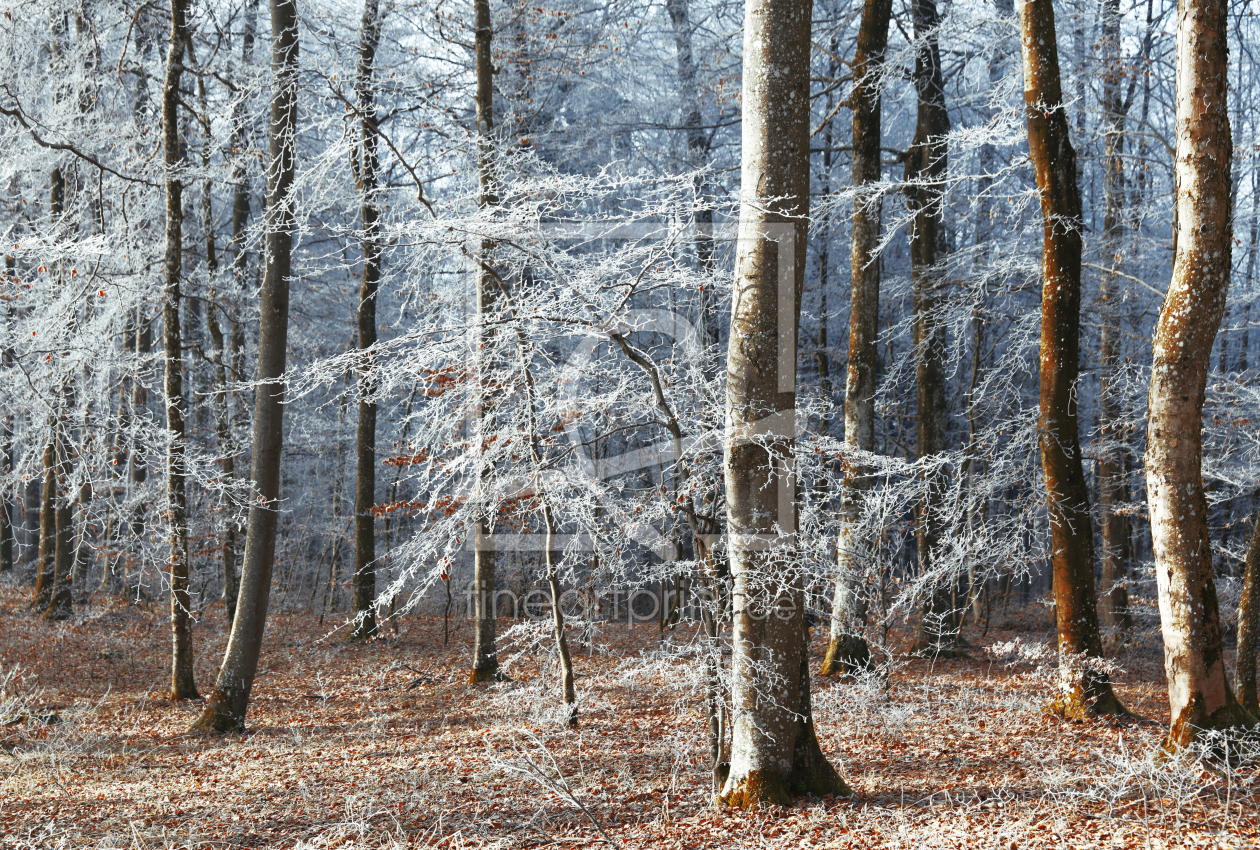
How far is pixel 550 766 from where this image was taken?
21.7 ft

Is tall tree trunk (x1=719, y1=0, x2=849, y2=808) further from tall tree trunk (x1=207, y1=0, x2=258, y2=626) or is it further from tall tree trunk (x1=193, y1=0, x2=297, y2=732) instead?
tall tree trunk (x1=207, y1=0, x2=258, y2=626)

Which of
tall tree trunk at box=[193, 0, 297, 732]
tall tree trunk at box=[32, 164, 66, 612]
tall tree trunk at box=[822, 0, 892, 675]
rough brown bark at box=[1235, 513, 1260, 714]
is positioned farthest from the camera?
tall tree trunk at box=[32, 164, 66, 612]

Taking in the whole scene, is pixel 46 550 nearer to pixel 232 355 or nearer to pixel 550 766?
pixel 232 355


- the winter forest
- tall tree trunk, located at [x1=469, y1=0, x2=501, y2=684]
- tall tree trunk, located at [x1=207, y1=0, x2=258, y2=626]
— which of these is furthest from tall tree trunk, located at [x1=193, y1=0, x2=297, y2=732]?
tall tree trunk, located at [x1=207, y1=0, x2=258, y2=626]

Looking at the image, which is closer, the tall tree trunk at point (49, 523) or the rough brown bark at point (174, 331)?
the rough brown bark at point (174, 331)

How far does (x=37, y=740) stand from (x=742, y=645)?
7.27 m

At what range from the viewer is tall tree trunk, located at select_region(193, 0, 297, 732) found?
826 cm

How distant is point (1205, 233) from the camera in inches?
197

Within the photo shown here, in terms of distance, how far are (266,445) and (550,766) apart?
14.5 feet

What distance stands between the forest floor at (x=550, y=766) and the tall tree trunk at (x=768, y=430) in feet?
0.97

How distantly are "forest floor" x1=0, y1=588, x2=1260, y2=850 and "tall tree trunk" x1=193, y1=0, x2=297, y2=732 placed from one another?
479 mm

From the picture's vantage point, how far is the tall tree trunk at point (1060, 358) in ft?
22.3

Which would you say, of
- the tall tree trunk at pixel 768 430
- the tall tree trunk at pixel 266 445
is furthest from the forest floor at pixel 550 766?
the tall tree trunk at pixel 266 445

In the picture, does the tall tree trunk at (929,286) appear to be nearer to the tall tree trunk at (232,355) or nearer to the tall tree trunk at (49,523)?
the tall tree trunk at (232,355)
